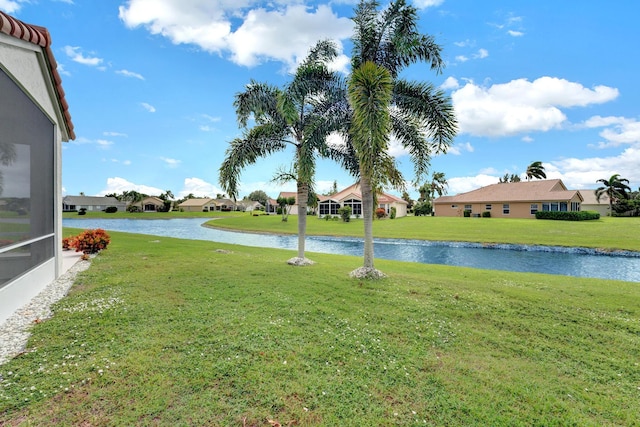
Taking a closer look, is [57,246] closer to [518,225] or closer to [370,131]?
[370,131]

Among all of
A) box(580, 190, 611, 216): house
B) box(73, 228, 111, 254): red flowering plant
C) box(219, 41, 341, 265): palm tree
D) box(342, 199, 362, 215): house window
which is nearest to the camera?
box(219, 41, 341, 265): palm tree

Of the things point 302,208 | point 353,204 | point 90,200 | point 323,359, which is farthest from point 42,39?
point 90,200

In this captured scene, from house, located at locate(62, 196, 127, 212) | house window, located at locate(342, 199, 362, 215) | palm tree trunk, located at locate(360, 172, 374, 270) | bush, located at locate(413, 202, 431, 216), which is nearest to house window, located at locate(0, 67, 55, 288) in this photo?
palm tree trunk, located at locate(360, 172, 374, 270)

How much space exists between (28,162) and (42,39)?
2.61 metres

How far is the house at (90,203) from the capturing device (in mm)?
82250

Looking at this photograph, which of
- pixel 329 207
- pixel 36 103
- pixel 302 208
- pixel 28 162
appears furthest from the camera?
pixel 329 207

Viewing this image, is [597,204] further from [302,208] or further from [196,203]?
[196,203]

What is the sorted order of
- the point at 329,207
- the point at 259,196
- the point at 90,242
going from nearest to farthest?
1. the point at 90,242
2. the point at 329,207
3. the point at 259,196

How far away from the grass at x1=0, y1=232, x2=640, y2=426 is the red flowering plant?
646cm

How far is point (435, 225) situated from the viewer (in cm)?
3491

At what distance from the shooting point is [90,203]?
277 feet

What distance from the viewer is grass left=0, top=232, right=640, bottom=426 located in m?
3.13

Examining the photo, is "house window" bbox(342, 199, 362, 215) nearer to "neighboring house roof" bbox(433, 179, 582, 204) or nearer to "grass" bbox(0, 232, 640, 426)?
"neighboring house roof" bbox(433, 179, 582, 204)

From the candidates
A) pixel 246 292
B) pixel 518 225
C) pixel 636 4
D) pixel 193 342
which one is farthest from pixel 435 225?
pixel 193 342
